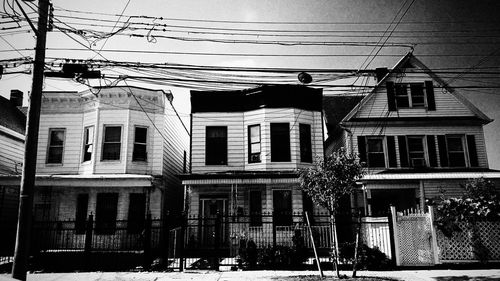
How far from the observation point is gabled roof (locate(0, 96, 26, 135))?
19.5m

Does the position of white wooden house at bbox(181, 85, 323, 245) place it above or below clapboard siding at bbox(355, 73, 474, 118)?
below

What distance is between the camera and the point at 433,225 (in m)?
11.2

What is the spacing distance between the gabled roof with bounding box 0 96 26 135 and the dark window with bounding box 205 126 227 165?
38.5 ft

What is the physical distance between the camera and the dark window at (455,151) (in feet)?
62.8

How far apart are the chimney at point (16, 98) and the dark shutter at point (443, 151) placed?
27219 millimetres

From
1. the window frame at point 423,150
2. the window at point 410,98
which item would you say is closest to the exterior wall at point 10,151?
the window frame at point 423,150

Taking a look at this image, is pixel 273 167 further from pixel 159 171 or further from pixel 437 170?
pixel 437 170

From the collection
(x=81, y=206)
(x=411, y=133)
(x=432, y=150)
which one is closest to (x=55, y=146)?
(x=81, y=206)

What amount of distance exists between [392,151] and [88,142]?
673 inches

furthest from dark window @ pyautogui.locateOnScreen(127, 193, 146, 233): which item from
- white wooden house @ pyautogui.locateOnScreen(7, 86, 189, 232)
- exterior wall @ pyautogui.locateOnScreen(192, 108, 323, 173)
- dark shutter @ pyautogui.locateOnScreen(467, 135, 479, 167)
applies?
dark shutter @ pyautogui.locateOnScreen(467, 135, 479, 167)

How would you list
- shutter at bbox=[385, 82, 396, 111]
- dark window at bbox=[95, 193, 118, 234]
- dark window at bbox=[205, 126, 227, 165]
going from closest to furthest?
dark window at bbox=[95, 193, 118, 234]
dark window at bbox=[205, 126, 227, 165]
shutter at bbox=[385, 82, 396, 111]

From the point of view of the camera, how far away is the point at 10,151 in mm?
19188

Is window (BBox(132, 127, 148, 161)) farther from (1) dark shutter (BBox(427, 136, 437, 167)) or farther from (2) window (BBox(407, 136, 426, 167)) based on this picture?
(1) dark shutter (BBox(427, 136, 437, 167))

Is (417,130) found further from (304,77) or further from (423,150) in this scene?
(304,77)
